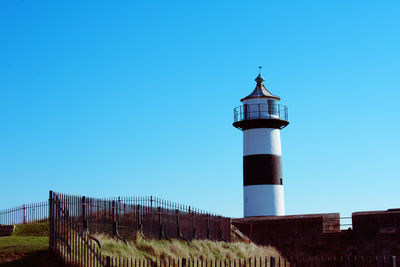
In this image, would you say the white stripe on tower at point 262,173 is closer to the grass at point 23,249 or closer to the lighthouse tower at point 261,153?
the lighthouse tower at point 261,153

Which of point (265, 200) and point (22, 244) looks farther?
point (265, 200)

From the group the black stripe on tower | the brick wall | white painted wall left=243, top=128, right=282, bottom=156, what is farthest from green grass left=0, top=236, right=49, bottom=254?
white painted wall left=243, top=128, right=282, bottom=156

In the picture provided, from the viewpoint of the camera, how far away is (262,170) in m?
35.9

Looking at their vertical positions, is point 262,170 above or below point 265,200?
above

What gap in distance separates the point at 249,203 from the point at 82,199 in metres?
15.4

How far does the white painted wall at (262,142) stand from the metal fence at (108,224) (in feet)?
19.7

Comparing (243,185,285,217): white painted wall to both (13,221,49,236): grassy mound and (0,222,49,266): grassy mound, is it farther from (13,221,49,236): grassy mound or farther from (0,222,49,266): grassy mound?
(0,222,49,266): grassy mound

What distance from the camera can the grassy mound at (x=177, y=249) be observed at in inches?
838

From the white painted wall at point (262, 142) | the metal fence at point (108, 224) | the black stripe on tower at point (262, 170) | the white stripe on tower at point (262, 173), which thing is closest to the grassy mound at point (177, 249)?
the metal fence at point (108, 224)

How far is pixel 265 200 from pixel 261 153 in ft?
9.09

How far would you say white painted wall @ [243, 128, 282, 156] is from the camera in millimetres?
36406

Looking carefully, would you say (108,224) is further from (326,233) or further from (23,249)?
(326,233)

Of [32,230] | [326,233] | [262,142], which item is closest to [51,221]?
[32,230]

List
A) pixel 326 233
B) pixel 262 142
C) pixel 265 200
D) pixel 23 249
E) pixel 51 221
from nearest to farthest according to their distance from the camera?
pixel 51 221, pixel 23 249, pixel 326 233, pixel 265 200, pixel 262 142
